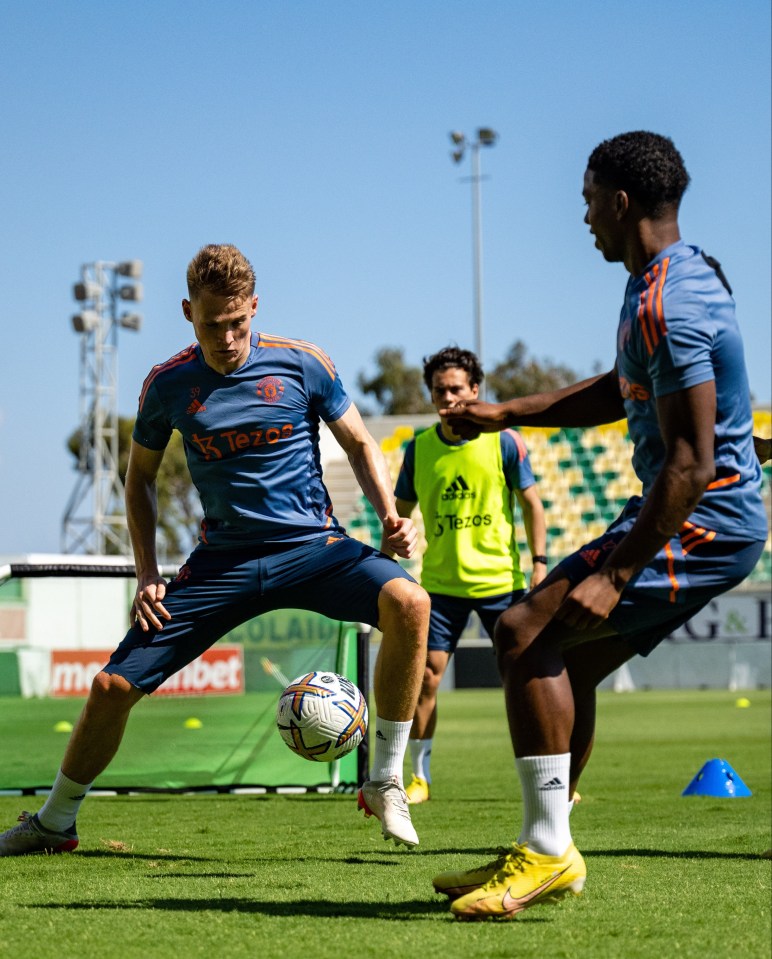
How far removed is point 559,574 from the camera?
12.5 ft

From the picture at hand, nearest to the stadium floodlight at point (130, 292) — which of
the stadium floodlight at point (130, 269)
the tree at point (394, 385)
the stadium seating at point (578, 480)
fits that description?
the stadium floodlight at point (130, 269)

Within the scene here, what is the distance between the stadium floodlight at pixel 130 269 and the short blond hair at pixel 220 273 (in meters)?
36.8

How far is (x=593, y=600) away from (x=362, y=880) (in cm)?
156

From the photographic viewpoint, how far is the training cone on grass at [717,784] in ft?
25.8

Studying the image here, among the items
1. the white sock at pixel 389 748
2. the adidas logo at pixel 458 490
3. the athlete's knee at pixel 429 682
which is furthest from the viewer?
the adidas logo at pixel 458 490

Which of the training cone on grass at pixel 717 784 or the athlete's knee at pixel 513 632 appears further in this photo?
the training cone on grass at pixel 717 784

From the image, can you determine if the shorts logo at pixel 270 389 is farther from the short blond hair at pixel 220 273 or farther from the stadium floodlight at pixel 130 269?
the stadium floodlight at pixel 130 269

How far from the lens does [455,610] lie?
7.89m

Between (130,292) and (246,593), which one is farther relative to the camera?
(130,292)

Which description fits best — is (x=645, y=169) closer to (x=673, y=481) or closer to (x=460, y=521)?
(x=673, y=481)

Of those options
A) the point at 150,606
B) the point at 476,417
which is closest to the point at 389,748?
the point at 150,606

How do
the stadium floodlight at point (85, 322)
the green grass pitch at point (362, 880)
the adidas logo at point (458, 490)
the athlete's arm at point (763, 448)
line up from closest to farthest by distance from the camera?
the green grass pitch at point (362, 880) → the athlete's arm at point (763, 448) → the adidas logo at point (458, 490) → the stadium floodlight at point (85, 322)

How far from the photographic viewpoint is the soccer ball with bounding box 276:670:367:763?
5266mm

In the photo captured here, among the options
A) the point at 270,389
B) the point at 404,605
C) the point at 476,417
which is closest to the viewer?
the point at 476,417
